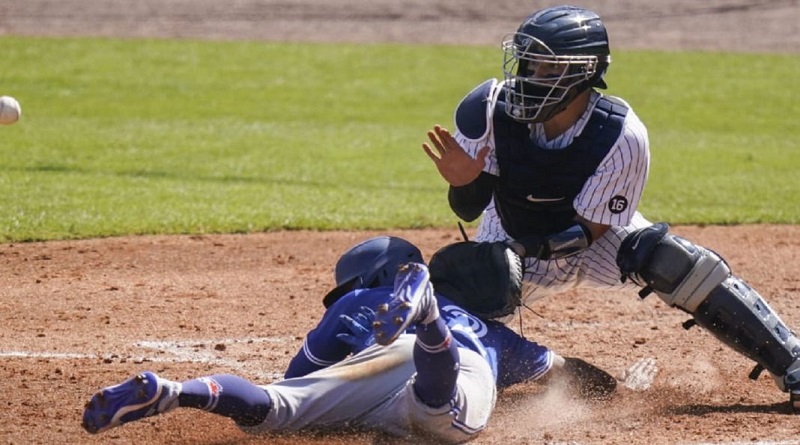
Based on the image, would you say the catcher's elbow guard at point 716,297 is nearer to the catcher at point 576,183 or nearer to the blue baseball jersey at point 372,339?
the catcher at point 576,183

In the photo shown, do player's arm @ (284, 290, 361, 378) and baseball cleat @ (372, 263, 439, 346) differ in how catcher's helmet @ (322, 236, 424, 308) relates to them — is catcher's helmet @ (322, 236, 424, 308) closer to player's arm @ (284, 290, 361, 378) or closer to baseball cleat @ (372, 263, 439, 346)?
player's arm @ (284, 290, 361, 378)

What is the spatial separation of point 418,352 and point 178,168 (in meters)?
6.95

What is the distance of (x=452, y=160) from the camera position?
17.1 ft

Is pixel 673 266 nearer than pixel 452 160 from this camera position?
Yes

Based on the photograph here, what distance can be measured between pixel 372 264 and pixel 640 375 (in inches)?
55.8

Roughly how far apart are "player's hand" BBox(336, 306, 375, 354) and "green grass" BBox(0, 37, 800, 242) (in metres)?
4.09

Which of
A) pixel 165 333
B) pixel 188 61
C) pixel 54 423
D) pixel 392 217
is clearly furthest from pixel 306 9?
pixel 54 423

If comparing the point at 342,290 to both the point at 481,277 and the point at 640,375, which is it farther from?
the point at 640,375

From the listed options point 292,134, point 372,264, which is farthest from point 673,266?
point 292,134

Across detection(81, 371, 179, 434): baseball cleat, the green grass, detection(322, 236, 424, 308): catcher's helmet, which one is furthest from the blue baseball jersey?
the green grass

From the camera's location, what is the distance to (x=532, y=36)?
17.2 ft

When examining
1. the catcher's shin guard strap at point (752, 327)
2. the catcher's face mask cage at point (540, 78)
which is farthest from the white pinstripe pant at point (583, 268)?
the catcher's face mask cage at point (540, 78)

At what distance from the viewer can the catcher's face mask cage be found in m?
5.21

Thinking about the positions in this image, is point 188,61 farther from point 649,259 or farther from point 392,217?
point 649,259
